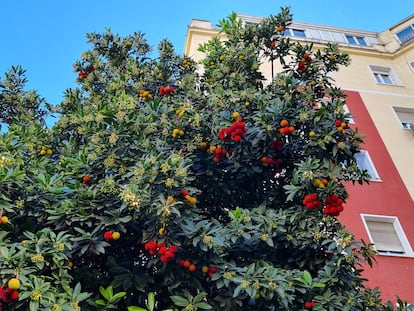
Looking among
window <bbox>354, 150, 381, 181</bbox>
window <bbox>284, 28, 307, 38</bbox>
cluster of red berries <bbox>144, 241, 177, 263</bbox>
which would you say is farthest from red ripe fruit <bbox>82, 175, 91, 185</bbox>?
window <bbox>284, 28, 307, 38</bbox>

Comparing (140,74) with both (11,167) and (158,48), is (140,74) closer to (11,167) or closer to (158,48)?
(158,48)

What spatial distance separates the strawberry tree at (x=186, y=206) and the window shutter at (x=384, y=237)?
6.00 m

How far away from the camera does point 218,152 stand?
467 centimetres

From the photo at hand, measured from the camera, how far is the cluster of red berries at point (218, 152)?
4676 millimetres

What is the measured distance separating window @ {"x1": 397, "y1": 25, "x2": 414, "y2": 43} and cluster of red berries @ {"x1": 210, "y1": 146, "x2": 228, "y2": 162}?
17.0 meters

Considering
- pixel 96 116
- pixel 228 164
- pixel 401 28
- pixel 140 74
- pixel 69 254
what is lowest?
pixel 69 254

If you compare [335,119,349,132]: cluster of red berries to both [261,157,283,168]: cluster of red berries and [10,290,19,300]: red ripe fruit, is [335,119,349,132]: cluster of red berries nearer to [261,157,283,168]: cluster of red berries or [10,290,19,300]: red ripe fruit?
[261,157,283,168]: cluster of red berries

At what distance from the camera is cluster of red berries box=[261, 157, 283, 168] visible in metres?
4.74

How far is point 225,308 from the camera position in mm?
3697

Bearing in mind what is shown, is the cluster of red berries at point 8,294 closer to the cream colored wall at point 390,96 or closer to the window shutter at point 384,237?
the window shutter at point 384,237

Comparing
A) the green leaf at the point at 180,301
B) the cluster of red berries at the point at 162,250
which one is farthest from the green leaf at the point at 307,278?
the cluster of red berries at the point at 162,250

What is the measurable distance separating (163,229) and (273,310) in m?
1.32

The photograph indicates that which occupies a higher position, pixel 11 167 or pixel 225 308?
pixel 11 167

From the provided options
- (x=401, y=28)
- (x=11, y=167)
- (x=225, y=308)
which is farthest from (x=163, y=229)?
(x=401, y=28)
